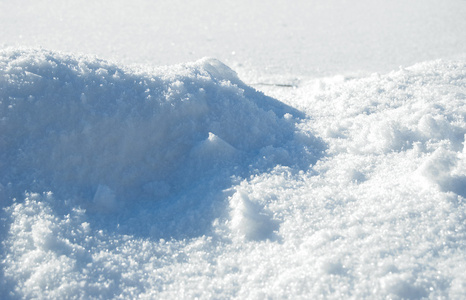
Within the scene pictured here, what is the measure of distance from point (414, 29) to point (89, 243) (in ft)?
11.6

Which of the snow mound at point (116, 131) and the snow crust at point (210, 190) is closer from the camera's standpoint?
the snow crust at point (210, 190)

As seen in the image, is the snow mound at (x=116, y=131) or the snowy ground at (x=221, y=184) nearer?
the snowy ground at (x=221, y=184)

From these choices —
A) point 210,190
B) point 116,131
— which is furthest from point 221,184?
point 116,131

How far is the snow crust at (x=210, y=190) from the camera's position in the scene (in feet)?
3.15

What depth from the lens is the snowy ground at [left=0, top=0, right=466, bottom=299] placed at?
3.16ft

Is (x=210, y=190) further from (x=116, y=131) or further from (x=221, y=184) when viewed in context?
(x=116, y=131)

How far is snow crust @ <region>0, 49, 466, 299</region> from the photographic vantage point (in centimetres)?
A: 96

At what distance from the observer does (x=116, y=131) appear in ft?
4.27

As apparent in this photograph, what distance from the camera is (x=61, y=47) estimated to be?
298 centimetres

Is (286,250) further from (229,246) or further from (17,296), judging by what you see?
(17,296)

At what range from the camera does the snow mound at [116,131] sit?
1209mm

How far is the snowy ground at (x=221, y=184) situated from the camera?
962 mm

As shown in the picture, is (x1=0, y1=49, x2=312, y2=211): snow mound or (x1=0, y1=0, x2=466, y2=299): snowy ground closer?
(x1=0, y1=0, x2=466, y2=299): snowy ground

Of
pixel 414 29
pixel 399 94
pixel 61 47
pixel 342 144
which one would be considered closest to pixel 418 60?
pixel 414 29
